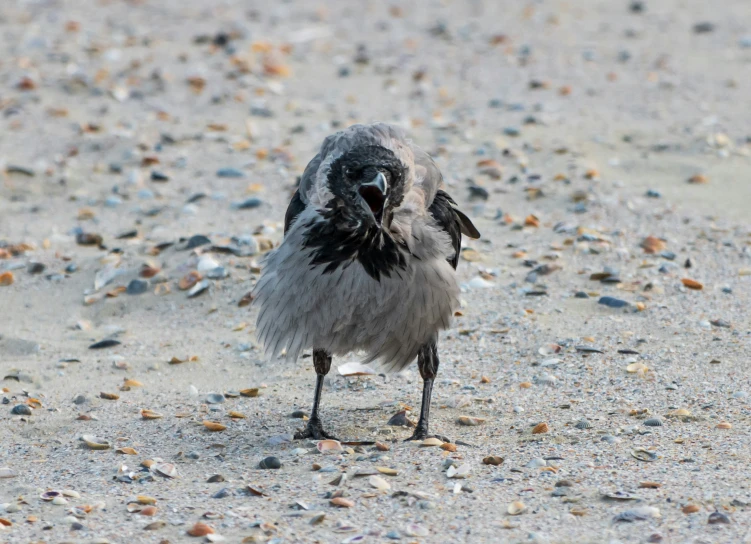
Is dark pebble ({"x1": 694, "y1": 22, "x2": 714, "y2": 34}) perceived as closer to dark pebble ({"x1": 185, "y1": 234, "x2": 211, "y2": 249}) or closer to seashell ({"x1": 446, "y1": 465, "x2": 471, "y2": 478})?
dark pebble ({"x1": 185, "y1": 234, "x2": 211, "y2": 249})

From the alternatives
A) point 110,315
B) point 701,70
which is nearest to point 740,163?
point 701,70

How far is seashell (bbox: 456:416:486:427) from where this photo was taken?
18.5 ft

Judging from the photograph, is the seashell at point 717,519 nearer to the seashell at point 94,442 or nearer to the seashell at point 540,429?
the seashell at point 540,429

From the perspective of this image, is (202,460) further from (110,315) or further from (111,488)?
(110,315)

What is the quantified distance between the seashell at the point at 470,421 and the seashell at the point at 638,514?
1395 mm

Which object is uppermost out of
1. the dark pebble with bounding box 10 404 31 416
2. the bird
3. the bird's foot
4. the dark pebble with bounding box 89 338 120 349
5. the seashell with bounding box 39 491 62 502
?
the bird

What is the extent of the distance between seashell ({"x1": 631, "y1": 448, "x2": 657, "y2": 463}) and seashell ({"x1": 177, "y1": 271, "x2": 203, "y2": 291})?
355cm

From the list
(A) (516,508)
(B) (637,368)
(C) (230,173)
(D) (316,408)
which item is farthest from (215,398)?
(C) (230,173)

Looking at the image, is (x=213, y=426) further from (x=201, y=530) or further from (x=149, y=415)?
(x=201, y=530)

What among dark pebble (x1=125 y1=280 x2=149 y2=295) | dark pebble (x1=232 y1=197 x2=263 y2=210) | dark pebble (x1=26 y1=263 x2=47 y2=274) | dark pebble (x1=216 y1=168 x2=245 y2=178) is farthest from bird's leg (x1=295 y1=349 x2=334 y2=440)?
dark pebble (x1=216 y1=168 x2=245 y2=178)

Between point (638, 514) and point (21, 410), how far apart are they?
3.36 metres

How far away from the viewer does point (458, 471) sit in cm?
486

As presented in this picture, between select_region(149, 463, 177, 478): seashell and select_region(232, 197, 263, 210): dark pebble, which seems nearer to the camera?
select_region(149, 463, 177, 478): seashell

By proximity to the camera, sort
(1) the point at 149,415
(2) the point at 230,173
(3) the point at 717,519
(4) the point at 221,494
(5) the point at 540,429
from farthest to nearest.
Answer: (2) the point at 230,173 → (1) the point at 149,415 → (5) the point at 540,429 → (4) the point at 221,494 → (3) the point at 717,519
